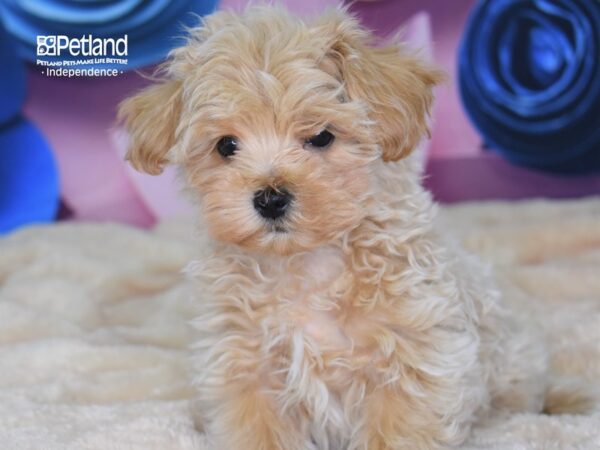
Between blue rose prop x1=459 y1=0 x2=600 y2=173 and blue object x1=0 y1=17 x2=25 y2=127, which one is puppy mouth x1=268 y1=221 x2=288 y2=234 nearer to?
blue rose prop x1=459 y1=0 x2=600 y2=173

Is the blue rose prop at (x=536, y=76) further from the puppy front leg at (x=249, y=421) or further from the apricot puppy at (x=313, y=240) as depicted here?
the puppy front leg at (x=249, y=421)

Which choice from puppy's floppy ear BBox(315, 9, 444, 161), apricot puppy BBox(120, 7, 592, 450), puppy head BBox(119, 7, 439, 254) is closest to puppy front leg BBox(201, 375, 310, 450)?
apricot puppy BBox(120, 7, 592, 450)

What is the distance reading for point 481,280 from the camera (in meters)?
2.85

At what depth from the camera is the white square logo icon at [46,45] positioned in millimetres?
4891

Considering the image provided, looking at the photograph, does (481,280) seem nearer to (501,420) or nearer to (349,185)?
(501,420)

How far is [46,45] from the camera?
193 inches

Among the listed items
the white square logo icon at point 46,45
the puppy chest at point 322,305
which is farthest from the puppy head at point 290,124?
the white square logo icon at point 46,45


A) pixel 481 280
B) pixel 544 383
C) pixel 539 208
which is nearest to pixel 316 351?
pixel 481 280

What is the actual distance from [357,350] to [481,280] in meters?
0.55

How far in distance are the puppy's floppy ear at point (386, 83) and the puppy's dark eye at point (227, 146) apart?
1.04 feet

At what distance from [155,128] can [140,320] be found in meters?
1.70

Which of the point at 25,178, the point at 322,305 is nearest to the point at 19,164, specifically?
the point at 25,178

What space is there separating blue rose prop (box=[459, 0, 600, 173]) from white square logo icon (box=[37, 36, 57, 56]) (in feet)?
7.00

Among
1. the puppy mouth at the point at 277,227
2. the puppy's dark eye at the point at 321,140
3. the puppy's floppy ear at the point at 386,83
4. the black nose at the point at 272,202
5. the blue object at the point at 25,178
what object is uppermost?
the puppy's floppy ear at the point at 386,83
